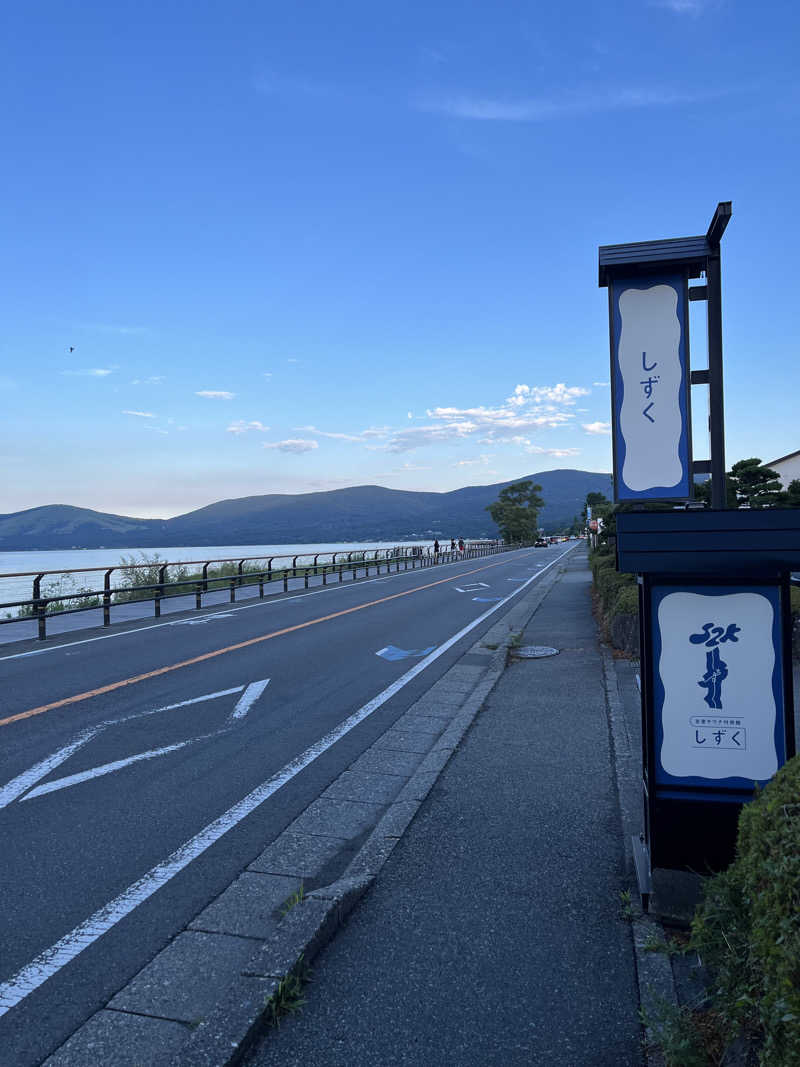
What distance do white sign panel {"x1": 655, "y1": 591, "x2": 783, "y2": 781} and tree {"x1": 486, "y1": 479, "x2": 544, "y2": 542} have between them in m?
120

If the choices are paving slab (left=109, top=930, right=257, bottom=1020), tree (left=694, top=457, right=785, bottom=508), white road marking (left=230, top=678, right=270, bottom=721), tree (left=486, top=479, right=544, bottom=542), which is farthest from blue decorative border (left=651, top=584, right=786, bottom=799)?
tree (left=486, top=479, right=544, bottom=542)

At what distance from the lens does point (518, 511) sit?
12362 centimetres

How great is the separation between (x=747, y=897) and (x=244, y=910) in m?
2.42

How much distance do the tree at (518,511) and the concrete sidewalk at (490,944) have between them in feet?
388

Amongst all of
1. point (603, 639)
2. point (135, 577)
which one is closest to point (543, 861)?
point (603, 639)

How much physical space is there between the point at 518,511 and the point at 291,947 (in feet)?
402

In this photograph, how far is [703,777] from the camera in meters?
3.40

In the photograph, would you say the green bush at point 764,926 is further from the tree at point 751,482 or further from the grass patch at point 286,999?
the tree at point 751,482

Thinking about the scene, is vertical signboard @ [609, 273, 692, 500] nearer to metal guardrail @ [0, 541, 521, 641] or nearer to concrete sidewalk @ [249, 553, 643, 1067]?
concrete sidewalk @ [249, 553, 643, 1067]

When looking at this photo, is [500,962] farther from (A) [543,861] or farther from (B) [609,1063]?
(A) [543,861]

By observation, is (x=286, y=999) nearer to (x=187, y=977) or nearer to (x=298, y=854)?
(x=187, y=977)

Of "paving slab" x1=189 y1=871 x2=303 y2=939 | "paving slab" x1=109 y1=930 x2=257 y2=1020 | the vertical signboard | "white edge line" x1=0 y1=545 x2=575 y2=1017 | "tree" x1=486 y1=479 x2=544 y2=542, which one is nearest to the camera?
"paving slab" x1=109 y1=930 x2=257 y2=1020

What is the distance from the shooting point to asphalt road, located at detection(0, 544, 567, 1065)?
3.30 m

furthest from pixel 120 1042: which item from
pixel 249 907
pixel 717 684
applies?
pixel 717 684
